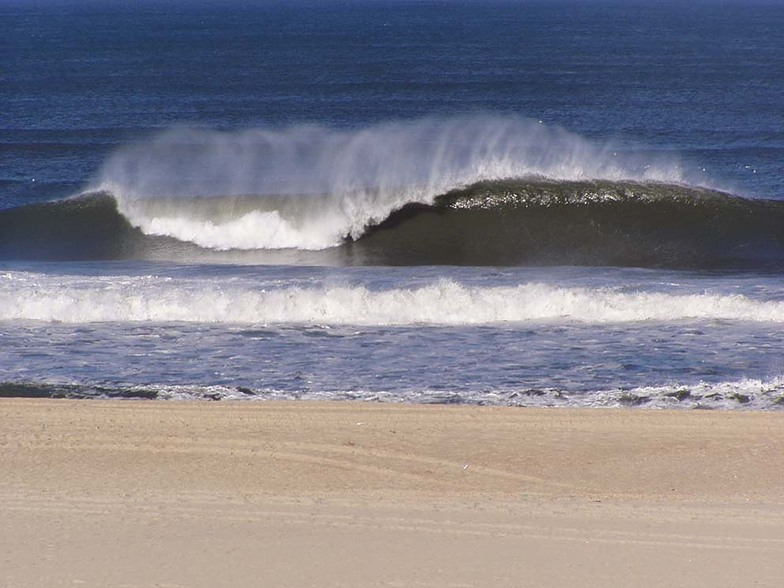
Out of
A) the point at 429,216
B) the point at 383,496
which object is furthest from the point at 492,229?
the point at 383,496

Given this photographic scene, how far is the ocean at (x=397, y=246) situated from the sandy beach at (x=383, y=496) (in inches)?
43.2

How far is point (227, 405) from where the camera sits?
9.15m

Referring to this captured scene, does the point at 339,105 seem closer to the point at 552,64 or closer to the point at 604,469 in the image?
the point at 552,64

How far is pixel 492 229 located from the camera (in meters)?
19.6

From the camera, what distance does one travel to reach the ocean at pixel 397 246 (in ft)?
34.7

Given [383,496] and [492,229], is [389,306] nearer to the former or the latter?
[383,496]

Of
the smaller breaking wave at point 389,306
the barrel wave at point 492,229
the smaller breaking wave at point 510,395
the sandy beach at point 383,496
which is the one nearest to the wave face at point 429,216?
the barrel wave at point 492,229

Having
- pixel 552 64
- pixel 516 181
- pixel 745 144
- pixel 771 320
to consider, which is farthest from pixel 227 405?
pixel 552 64

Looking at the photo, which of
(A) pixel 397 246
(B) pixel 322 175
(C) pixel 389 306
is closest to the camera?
(C) pixel 389 306

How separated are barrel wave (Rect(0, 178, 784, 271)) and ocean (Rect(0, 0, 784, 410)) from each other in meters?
0.06

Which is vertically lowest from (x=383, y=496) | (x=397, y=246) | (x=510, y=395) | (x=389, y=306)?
(x=383, y=496)

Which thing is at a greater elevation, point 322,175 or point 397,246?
point 322,175

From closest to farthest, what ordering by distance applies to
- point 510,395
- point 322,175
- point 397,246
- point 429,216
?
1. point 510,395
2. point 397,246
3. point 429,216
4. point 322,175

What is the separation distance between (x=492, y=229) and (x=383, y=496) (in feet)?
42.2
